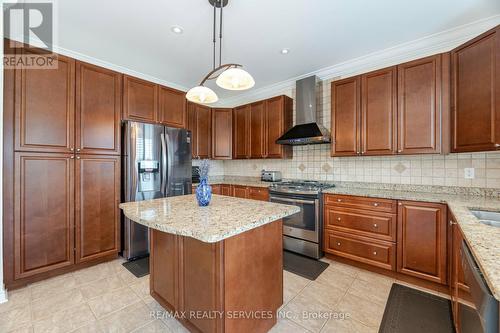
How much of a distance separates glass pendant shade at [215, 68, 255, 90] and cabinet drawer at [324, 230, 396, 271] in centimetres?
207

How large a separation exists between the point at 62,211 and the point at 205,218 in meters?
2.01

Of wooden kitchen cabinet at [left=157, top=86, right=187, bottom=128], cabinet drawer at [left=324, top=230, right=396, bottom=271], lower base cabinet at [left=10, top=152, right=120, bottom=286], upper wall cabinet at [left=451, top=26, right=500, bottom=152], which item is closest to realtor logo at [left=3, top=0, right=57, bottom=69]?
lower base cabinet at [left=10, top=152, right=120, bottom=286]

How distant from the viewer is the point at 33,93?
7.03ft

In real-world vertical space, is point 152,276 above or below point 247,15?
below

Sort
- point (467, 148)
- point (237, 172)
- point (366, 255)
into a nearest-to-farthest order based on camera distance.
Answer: point (467, 148), point (366, 255), point (237, 172)

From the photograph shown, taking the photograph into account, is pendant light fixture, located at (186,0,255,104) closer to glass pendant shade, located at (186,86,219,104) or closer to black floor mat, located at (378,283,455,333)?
glass pendant shade, located at (186,86,219,104)

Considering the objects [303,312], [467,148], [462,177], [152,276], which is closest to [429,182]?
[462,177]

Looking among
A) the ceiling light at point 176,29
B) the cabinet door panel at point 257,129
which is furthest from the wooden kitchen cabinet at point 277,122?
the ceiling light at point 176,29

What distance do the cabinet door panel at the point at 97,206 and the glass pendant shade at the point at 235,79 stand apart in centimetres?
189

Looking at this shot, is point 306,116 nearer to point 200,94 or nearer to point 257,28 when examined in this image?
point 257,28

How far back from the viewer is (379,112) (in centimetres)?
255

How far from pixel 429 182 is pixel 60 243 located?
13.8 feet

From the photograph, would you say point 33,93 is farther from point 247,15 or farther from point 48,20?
point 247,15

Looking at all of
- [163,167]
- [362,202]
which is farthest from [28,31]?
[362,202]
